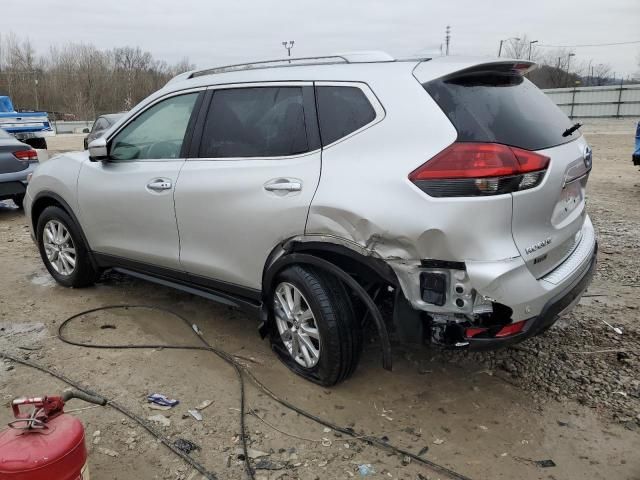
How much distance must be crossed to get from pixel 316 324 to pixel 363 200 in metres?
0.80

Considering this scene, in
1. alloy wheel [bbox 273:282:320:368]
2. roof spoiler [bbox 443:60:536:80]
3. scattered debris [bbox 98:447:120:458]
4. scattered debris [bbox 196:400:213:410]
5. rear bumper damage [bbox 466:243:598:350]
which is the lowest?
scattered debris [bbox 98:447:120:458]

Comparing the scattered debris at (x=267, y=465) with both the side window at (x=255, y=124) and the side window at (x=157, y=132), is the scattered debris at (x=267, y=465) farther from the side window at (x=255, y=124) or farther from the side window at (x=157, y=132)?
the side window at (x=157, y=132)

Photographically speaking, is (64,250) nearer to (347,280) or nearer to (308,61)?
(308,61)

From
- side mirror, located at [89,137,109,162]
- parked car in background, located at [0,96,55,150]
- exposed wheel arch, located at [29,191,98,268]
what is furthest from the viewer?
parked car in background, located at [0,96,55,150]

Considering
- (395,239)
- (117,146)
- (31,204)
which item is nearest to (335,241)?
(395,239)

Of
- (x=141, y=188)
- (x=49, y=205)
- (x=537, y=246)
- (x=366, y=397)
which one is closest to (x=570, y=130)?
(x=537, y=246)

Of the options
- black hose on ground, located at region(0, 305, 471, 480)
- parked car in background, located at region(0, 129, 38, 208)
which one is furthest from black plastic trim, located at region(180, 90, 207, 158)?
parked car in background, located at region(0, 129, 38, 208)

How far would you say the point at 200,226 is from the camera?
363cm

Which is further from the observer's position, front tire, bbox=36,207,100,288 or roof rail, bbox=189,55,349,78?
front tire, bbox=36,207,100,288

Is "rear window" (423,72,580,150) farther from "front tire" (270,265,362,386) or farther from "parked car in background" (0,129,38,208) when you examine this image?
"parked car in background" (0,129,38,208)

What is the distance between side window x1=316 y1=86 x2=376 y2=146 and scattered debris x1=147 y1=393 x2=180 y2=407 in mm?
1741

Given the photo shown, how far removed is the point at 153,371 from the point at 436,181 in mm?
2231

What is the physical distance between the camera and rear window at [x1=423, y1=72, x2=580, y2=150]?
105 inches

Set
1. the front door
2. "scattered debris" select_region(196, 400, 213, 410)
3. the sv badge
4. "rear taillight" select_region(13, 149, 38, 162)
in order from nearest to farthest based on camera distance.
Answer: the sv badge → "scattered debris" select_region(196, 400, 213, 410) → the front door → "rear taillight" select_region(13, 149, 38, 162)
